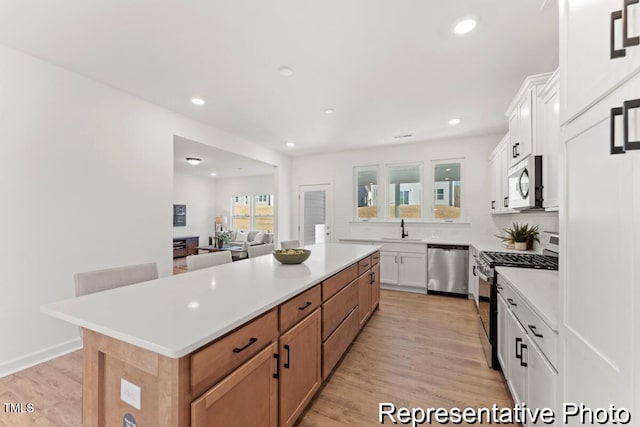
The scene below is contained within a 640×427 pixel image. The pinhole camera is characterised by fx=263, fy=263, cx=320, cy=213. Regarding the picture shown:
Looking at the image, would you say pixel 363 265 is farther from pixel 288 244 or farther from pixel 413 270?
pixel 413 270

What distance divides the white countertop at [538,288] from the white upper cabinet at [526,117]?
1024 mm

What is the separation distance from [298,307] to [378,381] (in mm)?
1109

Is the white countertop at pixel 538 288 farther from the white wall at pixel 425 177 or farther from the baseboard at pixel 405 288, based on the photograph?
the white wall at pixel 425 177

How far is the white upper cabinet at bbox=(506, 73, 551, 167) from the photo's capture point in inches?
86.3

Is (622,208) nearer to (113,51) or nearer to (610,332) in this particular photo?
(610,332)

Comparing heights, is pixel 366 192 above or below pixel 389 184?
below

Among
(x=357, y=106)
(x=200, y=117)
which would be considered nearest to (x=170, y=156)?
(x=200, y=117)

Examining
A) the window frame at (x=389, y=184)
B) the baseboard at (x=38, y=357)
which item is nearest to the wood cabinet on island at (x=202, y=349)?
the baseboard at (x=38, y=357)

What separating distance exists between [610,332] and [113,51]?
3545 mm

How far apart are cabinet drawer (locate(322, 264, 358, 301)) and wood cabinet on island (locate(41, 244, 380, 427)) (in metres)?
0.14

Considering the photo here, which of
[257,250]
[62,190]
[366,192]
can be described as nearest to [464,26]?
[257,250]

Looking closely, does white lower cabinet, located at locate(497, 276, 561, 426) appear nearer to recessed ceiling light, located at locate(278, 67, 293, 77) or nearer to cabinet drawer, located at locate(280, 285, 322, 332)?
cabinet drawer, located at locate(280, 285, 322, 332)

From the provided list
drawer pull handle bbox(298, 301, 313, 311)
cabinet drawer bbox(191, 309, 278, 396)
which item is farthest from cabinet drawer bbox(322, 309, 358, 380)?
cabinet drawer bbox(191, 309, 278, 396)

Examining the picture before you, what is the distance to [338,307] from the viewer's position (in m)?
2.22
